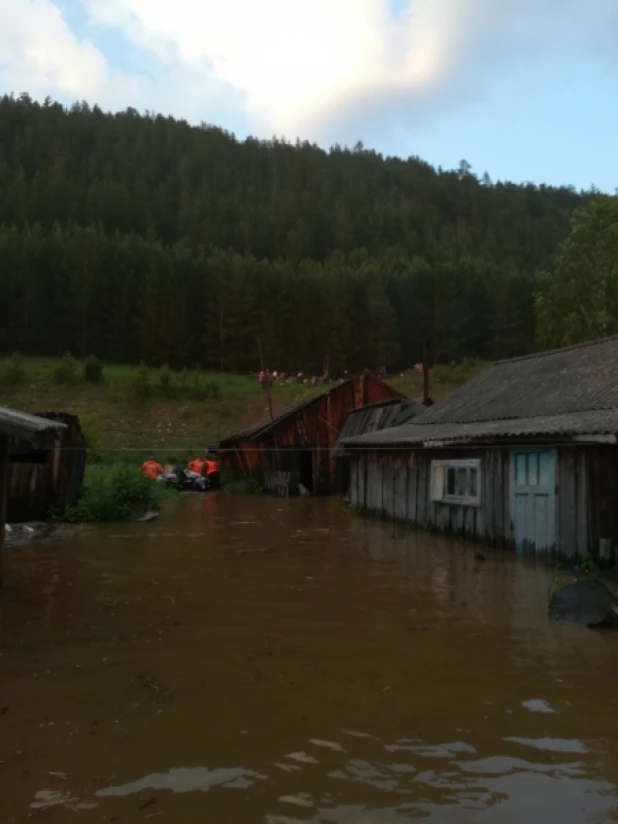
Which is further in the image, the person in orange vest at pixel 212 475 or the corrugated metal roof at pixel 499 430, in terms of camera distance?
the person in orange vest at pixel 212 475

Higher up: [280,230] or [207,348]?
[280,230]

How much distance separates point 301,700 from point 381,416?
19267mm

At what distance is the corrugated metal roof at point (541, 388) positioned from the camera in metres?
14.0

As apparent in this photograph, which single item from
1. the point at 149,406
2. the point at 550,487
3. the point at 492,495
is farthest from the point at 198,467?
the point at 550,487

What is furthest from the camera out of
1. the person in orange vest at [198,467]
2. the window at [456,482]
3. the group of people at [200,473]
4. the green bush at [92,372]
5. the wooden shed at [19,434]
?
the green bush at [92,372]

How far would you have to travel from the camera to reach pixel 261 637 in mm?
7707

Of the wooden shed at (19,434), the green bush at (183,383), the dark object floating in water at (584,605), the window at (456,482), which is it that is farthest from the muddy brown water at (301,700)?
the green bush at (183,383)

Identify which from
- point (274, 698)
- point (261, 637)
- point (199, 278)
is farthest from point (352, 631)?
point (199, 278)

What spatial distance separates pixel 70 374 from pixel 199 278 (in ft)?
83.5

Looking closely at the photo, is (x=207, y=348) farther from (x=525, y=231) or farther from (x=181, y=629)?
(x=525, y=231)

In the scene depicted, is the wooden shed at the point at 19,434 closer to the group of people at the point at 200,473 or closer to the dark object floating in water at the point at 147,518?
the dark object floating in water at the point at 147,518

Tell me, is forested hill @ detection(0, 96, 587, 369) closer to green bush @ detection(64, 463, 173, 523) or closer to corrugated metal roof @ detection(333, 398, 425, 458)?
corrugated metal roof @ detection(333, 398, 425, 458)

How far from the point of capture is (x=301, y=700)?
5816 millimetres

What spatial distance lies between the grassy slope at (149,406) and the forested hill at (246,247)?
1270 centimetres
